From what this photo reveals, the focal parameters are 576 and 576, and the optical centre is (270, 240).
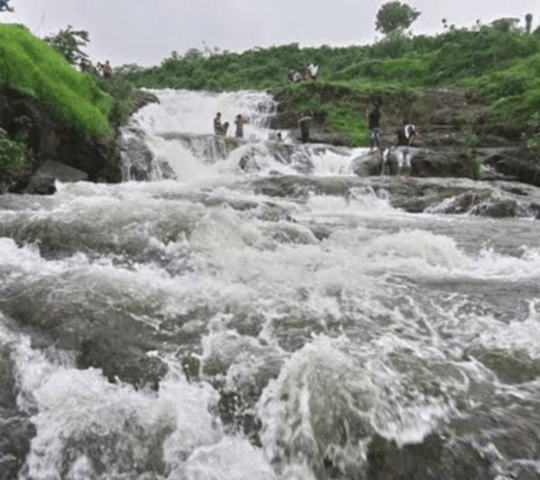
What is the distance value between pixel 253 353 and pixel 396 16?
65261 mm

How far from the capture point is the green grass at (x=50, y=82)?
11873mm

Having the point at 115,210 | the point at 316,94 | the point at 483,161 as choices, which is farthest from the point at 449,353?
the point at 316,94

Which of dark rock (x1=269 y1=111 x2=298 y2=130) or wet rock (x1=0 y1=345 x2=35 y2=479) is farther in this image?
dark rock (x1=269 y1=111 x2=298 y2=130)

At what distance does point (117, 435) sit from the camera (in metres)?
3.21

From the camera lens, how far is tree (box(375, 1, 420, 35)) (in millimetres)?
62625

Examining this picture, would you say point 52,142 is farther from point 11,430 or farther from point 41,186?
point 11,430

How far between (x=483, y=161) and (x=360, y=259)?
14222mm

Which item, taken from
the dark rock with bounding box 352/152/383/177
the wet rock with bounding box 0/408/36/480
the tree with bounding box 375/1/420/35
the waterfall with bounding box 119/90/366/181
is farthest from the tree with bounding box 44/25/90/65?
the tree with bounding box 375/1/420/35

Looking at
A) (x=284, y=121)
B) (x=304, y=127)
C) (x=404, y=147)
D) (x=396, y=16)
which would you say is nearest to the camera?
(x=404, y=147)

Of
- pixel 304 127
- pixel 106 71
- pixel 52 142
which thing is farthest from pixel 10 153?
pixel 304 127

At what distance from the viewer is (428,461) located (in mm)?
3039

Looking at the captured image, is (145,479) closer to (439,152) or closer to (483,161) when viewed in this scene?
(439,152)

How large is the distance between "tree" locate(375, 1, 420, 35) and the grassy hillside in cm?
2485

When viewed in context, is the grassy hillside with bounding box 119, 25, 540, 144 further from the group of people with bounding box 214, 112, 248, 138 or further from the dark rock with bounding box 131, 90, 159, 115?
the dark rock with bounding box 131, 90, 159, 115
